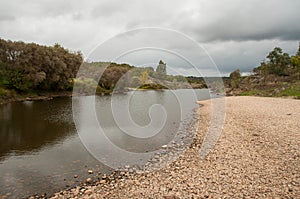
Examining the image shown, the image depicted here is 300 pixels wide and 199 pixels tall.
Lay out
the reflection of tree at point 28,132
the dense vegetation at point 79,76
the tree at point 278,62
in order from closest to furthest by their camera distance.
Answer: the reflection of tree at point 28,132
the dense vegetation at point 79,76
the tree at point 278,62

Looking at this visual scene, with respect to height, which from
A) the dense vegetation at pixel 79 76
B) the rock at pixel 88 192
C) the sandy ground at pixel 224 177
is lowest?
the rock at pixel 88 192

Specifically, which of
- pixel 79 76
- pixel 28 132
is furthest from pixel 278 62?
pixel 28 132

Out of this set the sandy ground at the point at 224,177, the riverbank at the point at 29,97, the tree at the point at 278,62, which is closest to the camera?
the sandy ground at the point at 224,177

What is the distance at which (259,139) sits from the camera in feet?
40.5

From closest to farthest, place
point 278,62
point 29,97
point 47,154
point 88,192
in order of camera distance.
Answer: point 88,192 → point 47,154 → point 29,97 → point 278,62

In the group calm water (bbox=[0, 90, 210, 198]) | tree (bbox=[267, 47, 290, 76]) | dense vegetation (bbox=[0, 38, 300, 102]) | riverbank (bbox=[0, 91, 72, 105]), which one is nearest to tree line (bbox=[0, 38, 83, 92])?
dense vegetation (bbox=[0, 38, 300, 102])

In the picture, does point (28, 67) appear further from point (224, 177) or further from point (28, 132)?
point (224, 177)

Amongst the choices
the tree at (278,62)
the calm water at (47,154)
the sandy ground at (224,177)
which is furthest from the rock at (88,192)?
the tree at (278,62)

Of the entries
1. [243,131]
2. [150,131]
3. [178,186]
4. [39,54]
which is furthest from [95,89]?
[178,186]

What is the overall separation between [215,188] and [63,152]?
9.30 metres

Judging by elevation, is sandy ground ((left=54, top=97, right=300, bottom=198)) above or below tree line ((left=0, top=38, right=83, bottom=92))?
below

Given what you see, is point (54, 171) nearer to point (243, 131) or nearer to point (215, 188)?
point (215, 188)

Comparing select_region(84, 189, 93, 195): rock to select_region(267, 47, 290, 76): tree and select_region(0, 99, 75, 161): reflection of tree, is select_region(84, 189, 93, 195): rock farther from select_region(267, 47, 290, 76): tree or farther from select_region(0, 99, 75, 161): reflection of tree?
select_region(267, 47, 290, 76): tree

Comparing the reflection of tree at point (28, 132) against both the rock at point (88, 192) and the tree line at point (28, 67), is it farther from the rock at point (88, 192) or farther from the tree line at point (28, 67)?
the tree line at point (28, 67)
